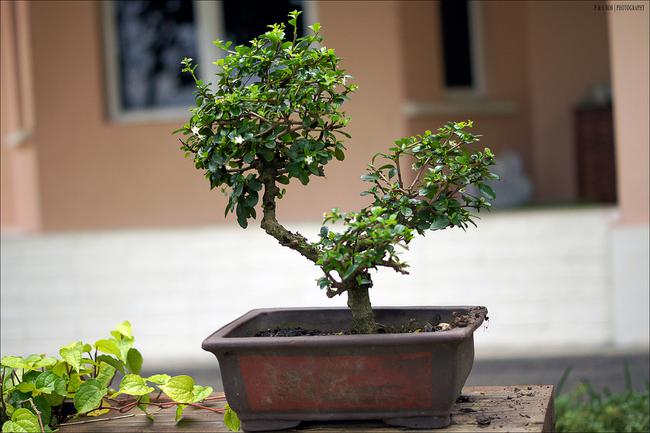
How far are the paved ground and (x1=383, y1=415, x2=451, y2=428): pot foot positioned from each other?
10.9 ft

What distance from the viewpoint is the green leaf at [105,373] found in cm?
224

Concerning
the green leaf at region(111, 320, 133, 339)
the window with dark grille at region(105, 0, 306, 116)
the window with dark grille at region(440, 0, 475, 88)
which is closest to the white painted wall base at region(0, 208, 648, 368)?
the window with dark grille at region(105, 0, 306, 116)

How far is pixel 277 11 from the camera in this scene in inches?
277

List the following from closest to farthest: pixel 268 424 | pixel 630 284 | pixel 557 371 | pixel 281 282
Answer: pixel 268 424
pixel 557 371
pixel 630 284
pixel 281 282

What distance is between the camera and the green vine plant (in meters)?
2.16

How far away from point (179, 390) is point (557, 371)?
370 cm

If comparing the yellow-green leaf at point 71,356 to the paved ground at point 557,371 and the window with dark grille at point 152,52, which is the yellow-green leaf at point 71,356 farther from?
the window with dark grille at point 152,52

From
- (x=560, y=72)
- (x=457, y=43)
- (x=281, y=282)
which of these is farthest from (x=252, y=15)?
(x=560, y=72)

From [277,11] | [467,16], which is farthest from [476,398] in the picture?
[467,16]

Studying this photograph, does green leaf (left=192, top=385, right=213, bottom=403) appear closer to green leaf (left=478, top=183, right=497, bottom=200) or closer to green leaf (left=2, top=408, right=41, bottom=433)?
green leaf (left=2, top=408, right=41, bottom=433)

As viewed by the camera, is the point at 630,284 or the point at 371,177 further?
the point at 630,284

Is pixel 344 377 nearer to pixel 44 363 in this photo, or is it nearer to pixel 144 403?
pixel 144 403

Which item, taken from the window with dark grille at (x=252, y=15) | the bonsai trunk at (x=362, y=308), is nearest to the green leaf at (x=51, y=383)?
the bonsai trunk at (x=362, y=308)

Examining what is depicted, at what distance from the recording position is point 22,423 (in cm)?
205
